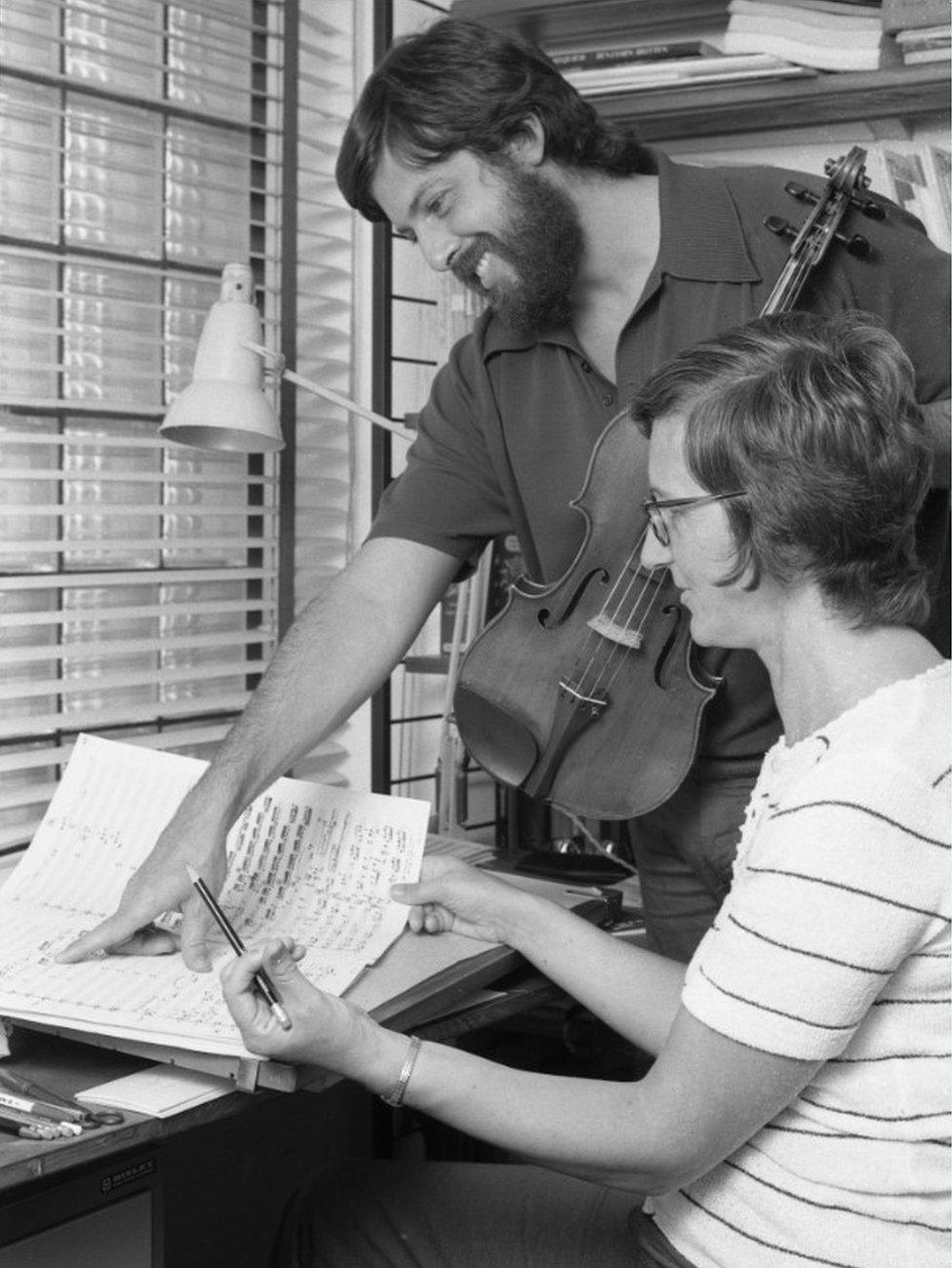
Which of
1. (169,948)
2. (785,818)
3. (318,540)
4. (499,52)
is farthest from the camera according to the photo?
(318,540)

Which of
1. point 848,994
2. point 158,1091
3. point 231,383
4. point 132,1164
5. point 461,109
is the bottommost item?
point 132,1164

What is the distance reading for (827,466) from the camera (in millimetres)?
1264

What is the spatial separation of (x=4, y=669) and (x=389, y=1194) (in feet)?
3.39

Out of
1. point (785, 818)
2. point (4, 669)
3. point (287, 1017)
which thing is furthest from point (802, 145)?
point (287, 1017)

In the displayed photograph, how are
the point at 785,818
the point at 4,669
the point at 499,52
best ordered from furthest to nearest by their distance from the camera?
the point at 4,669
the point at 499,52
the point at 785,818

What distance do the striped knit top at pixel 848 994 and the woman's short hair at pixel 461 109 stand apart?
950 mm

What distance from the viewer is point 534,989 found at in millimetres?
1547

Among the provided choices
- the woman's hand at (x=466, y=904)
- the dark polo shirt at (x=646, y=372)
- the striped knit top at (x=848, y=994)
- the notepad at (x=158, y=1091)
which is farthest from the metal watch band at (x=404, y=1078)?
the dark polo shirt at (x=646, y=372)

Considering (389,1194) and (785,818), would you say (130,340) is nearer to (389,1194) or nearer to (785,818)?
(389,1194)

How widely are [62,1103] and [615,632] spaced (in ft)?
2.70

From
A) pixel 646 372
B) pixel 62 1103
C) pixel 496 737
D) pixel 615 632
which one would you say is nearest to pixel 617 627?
pixel 615 632

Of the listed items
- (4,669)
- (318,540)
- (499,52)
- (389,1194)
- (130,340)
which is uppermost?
(499,52)

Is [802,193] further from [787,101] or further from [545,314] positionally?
[787,101]

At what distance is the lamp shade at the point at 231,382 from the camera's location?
2.05m
